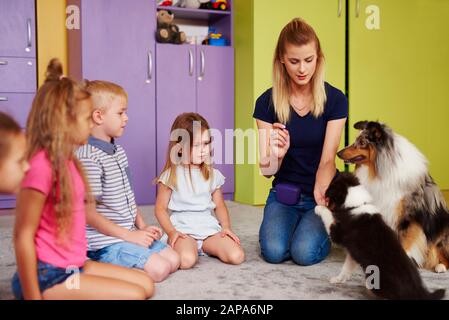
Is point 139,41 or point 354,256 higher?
point 139,41

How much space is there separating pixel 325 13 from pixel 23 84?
8.23 ft

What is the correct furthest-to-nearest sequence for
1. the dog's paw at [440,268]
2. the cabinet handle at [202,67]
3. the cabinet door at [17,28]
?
the cabinet handle at [202,67] → the cabinet door at [17,28] → the dog's paw at [440,268]

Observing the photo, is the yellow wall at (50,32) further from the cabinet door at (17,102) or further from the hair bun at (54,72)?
the hair bun at (54,72)

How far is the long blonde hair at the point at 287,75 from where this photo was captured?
6.97 feet

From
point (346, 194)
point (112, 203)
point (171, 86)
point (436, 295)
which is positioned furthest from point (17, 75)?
point (436, 295)

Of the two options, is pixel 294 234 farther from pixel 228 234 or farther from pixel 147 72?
pixel 147 72

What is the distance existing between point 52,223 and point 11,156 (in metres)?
0.22

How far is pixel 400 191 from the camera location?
6.73ft

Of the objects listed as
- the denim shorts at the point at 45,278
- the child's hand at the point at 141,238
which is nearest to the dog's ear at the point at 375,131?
the child's hand at the point at 141,238

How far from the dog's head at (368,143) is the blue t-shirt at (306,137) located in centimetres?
15
